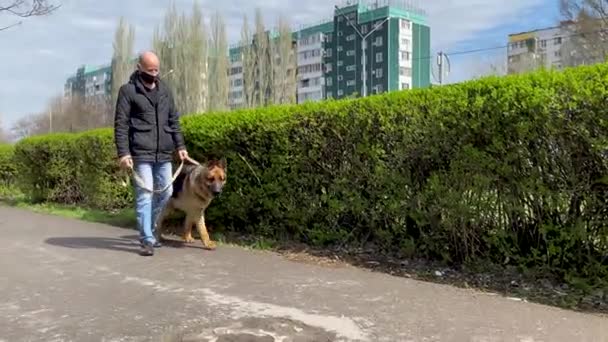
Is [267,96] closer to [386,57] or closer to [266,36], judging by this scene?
[266,36]

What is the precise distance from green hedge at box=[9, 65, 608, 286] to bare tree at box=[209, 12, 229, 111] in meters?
50.2

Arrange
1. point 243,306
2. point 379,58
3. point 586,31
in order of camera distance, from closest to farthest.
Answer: point 243,306, point 586,31, point 379,58

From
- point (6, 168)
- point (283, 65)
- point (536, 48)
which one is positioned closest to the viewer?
point (6, 168)

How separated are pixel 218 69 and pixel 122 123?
52.3 metres

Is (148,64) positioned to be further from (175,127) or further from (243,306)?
(243,306)

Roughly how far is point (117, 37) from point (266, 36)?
599 inches

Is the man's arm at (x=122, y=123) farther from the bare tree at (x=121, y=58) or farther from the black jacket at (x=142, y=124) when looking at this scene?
the bare tree at (x=121, y=58)

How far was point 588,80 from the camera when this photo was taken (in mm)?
4449

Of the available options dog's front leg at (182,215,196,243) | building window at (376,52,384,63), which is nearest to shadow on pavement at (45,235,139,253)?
dog's front leg at (182,215,196,243)

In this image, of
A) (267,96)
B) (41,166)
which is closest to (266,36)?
(267,96)

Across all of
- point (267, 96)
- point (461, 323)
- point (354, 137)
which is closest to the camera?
point (461, 323)

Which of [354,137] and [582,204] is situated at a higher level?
[354,137]

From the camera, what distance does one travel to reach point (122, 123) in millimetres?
6160

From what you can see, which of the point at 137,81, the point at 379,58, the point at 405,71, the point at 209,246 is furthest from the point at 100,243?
the point at 405,71
